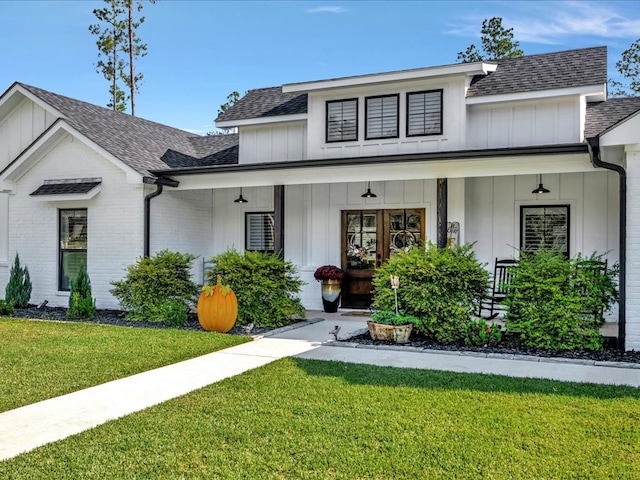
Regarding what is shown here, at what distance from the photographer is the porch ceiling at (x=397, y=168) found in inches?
341

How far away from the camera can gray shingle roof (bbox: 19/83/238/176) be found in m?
11.8

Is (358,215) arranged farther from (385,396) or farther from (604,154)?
(385,396)

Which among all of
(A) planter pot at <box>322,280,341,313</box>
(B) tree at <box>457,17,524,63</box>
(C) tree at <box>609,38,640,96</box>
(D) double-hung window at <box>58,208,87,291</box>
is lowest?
(A) planter pot at <box>322,280,341,313</box>

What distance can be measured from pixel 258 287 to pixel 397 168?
311cm

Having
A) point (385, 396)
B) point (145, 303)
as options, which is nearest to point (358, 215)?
point (145, 303)

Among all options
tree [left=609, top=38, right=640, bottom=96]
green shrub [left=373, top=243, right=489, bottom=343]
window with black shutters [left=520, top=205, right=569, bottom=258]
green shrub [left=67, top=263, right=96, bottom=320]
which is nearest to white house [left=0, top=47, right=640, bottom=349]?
window with black shutters [left=520, top=205, right=569, bottom=258]

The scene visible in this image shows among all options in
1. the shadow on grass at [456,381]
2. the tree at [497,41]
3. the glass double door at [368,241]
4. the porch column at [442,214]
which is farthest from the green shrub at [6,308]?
the tree at [497,41]

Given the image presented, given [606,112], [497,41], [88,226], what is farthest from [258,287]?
[497,41]

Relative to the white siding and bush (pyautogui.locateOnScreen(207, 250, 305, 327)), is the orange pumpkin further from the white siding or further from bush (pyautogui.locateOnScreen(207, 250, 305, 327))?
the white siding

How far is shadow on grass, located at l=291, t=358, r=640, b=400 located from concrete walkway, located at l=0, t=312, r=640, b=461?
30 centimetres

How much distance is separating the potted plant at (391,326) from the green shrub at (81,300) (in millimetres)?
5209

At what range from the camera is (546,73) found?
11.1 meters

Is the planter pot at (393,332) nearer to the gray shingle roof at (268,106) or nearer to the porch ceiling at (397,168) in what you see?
the porch ceiling at (397,168)

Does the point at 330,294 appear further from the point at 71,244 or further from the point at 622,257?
the point at 71,244
